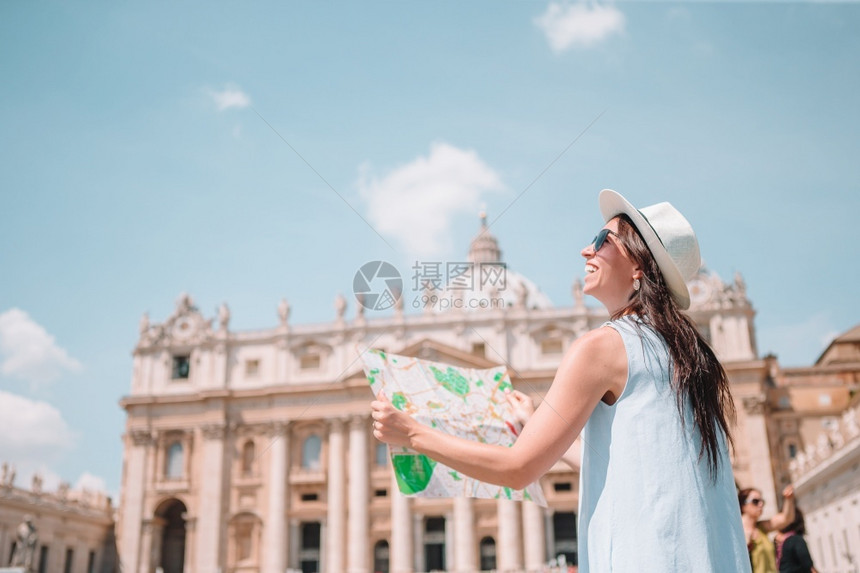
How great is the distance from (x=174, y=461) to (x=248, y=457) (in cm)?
457

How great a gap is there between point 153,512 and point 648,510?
48.1m

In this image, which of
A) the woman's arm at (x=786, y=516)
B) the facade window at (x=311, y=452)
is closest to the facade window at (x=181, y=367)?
the facade window at (x=311, y=452)

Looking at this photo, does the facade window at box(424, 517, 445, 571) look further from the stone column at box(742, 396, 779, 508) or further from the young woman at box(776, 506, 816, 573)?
the young woman at box(776, 506, 816, 573)

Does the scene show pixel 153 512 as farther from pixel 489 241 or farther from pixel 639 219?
pixel 639 219

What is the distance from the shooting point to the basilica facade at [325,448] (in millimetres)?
42938

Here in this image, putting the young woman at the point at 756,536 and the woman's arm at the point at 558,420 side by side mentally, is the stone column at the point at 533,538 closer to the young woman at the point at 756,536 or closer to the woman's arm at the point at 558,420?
the young woman at the point at 756,536

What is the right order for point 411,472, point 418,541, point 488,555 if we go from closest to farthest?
1. point 411,472
2. point 418,541
3. point 488,555

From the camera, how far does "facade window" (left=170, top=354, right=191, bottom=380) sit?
161ft

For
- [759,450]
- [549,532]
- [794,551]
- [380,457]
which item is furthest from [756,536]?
[380,457]

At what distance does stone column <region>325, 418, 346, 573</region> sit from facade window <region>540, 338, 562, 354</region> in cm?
1178

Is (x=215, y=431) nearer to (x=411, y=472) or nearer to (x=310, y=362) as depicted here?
(x=310, y=362)

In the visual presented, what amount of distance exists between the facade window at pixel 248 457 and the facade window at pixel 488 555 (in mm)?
13268

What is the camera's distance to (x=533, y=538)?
1647 inches

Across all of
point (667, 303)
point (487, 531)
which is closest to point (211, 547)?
point (487, 531)
